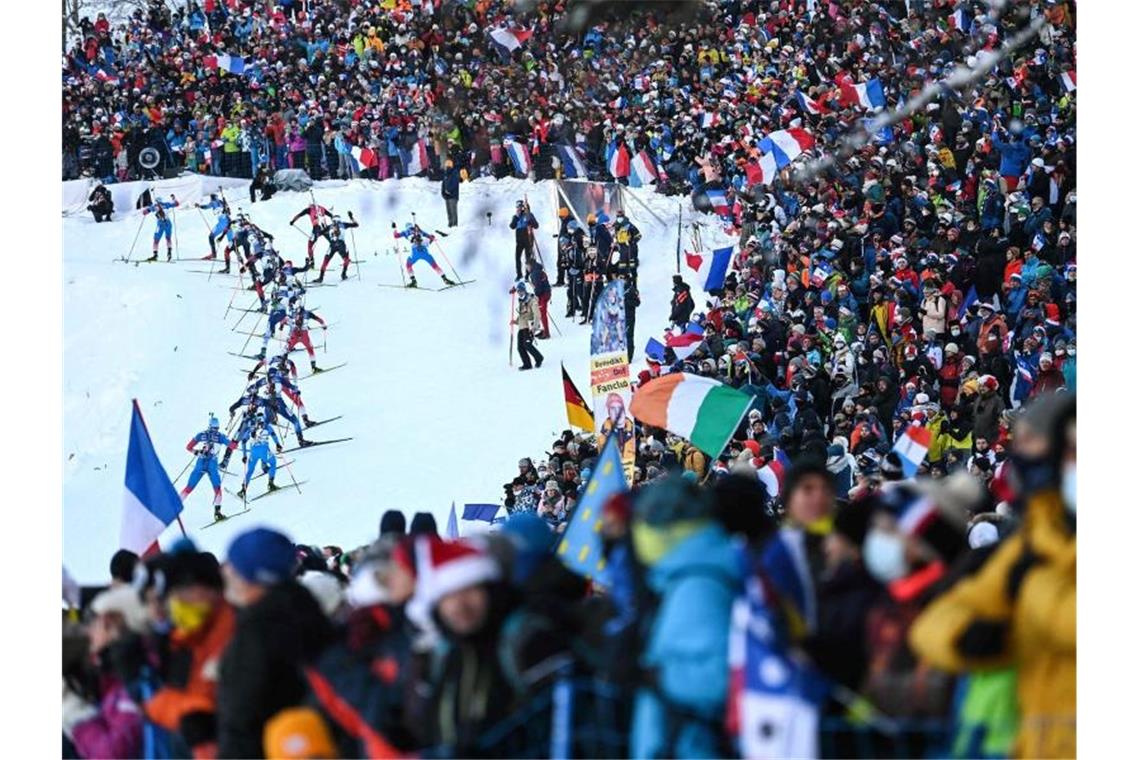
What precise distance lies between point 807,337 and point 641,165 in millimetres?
5672

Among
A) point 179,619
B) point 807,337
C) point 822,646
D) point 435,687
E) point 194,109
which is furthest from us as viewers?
point 194,109

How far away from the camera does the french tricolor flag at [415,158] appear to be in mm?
23391

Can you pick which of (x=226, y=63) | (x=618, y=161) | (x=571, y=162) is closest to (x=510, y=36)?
(x=571, y=162)

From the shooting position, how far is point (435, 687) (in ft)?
16.8

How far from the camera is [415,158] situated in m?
23.5

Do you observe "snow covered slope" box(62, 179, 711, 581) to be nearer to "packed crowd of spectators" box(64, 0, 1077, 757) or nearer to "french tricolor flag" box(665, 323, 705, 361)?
"packed crowd of spectators" box(64, 0, 1077, 757)

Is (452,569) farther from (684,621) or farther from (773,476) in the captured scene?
(773,476)

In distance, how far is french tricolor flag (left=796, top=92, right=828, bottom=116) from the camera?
20.9 metres

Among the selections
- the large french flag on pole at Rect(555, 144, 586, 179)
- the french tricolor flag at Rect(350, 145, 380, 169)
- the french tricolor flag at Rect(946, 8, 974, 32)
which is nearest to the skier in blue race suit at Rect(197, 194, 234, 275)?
the french tricolor flag at Rect(350, 145, 380, 169)

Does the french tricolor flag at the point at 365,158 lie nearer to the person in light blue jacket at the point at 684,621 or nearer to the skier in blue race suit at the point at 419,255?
the skier in blue race suit at the point at 419,255

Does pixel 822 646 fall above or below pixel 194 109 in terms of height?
below

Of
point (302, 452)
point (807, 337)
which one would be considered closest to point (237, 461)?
point (302, 452)
